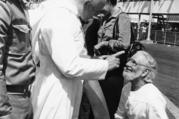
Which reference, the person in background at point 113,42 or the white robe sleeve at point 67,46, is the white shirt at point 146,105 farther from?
the white robe sleeve at point 67,46

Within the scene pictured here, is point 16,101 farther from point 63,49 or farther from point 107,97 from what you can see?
point 107,97

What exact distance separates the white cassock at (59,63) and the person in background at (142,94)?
3.00 feet

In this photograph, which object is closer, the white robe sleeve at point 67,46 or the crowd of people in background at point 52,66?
the crowd of people in background at point 52,66

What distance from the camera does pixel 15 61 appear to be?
2.74m

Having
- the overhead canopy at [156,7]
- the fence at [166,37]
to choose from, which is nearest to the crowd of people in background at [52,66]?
the fence at [166,37]

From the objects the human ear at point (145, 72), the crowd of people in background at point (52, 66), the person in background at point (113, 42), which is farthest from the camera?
the person in background at point (113, 42)

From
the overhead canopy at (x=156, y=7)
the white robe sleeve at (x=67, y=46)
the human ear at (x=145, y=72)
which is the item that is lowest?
the overhead canopy at (x=156, y=7)

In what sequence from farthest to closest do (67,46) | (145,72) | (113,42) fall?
(113,42) < (145,72) < (67,46)

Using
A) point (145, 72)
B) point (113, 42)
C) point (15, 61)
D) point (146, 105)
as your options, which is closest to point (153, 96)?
point (146, 105)

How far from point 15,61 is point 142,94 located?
1724 millimetres

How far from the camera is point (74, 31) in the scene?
3.05m

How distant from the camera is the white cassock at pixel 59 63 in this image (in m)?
2.99

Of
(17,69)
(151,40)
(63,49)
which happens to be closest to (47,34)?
(63,49)

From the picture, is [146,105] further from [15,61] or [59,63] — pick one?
[15,61]
